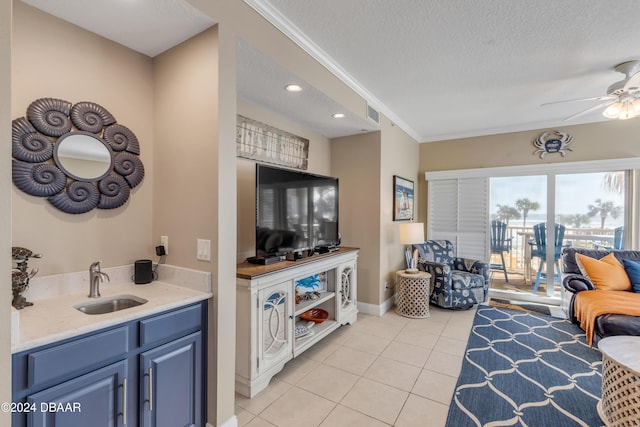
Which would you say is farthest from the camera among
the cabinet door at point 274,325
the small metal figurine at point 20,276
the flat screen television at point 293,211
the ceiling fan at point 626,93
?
the ceiling fan at point 626,93

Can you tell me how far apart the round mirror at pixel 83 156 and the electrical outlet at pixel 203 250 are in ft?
2.40

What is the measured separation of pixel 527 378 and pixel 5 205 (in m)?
3.32

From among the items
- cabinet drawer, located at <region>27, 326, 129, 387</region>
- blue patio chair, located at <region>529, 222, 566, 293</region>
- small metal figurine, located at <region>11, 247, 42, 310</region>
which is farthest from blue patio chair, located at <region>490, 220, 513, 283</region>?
small metal figurine, located at <region>11, 247, 42, 310</region>

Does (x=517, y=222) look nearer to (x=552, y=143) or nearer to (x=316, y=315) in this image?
(x=552, y=143)

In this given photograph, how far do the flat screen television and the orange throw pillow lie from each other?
290cm

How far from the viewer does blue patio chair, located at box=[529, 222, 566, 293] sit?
4.32 meters

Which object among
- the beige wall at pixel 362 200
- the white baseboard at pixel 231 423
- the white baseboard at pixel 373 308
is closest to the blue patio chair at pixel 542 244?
the white baseboard at pixel 373 308

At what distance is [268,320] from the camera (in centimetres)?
229

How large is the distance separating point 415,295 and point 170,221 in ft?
9.75

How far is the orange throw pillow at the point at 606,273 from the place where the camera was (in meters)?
3.20

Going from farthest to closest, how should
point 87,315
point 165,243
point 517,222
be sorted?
point 517,222
point 165,243
point 87,315

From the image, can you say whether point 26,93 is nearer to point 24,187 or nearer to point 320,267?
point 24,187

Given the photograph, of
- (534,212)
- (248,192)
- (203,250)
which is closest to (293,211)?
(248,192)

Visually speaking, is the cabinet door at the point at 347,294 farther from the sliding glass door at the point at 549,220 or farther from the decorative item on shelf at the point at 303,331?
the sliding glass door at the point at 549,220
